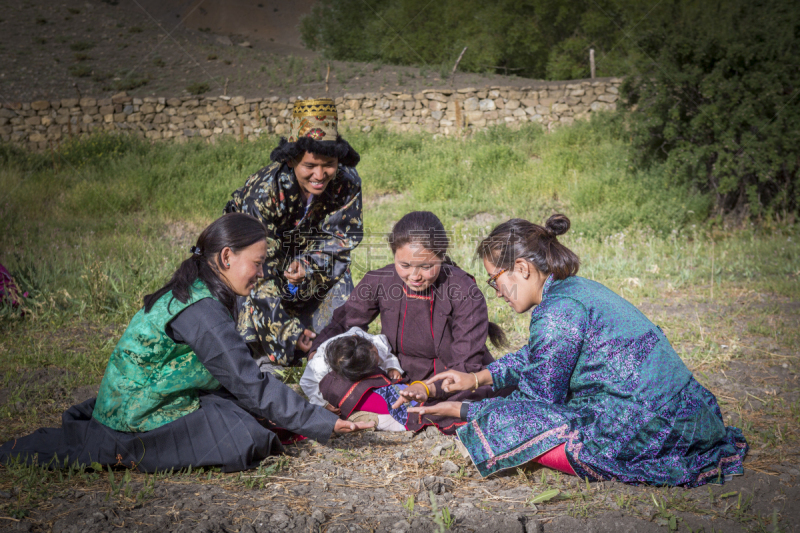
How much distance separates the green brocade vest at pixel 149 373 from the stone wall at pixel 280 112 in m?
12.9

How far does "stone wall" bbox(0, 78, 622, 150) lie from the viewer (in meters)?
14.7

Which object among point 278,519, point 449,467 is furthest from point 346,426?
point 449,467

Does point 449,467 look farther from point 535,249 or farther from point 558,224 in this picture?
point 558,224

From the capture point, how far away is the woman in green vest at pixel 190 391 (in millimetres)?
2412

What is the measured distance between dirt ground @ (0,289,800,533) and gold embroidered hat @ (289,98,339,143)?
6.57ft

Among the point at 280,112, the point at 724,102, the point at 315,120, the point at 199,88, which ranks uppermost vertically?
the point at 199,88

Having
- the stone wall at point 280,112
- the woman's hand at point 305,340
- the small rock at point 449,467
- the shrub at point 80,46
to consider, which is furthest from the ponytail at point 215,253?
the shrub at point 80,46

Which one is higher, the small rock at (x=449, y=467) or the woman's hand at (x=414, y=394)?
the woman's hand at (x=414, y=394)

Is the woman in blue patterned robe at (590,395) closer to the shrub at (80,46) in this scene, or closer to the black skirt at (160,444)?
the black skirt at (160,444)

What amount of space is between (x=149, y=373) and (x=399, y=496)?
1228 mm

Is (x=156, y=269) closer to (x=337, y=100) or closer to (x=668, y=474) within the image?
(x=668, y=474)

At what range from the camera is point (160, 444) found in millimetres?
2537

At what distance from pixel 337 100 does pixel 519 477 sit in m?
14.2

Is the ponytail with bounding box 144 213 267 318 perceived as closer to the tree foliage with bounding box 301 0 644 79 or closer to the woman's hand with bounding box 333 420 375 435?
the woman's hand with bounding box 333 420 375 435
